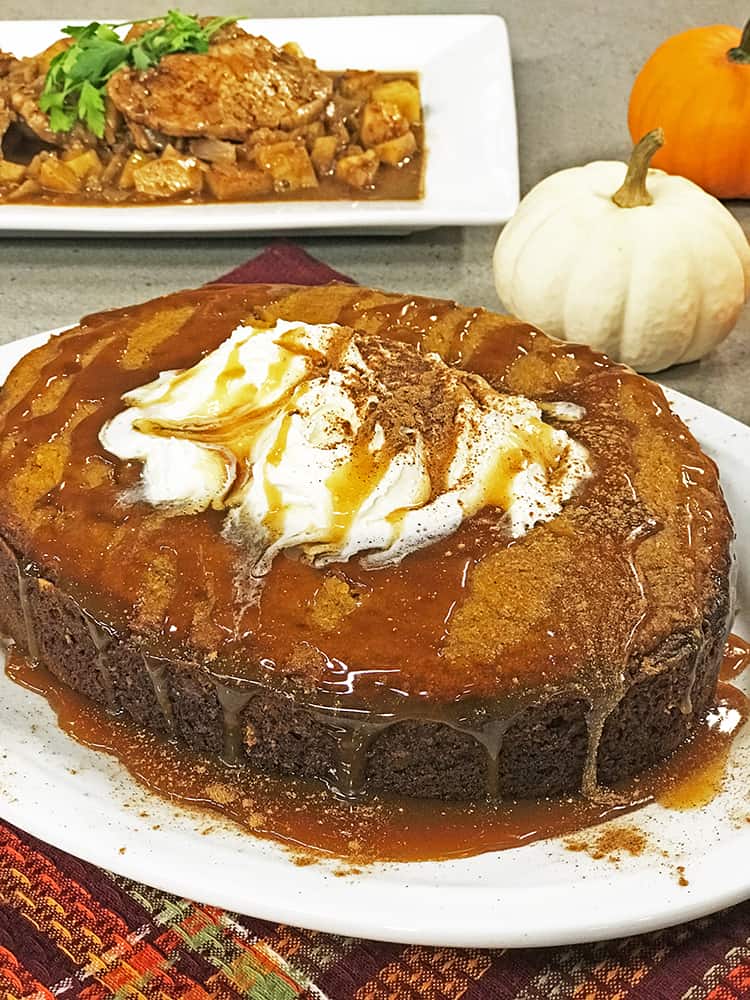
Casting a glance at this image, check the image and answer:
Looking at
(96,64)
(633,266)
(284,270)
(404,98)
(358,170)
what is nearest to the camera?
(633,266)

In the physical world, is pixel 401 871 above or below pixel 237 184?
below

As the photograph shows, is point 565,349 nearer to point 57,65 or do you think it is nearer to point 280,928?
point 280,928

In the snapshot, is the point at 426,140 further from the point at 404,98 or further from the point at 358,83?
the point at 358,83

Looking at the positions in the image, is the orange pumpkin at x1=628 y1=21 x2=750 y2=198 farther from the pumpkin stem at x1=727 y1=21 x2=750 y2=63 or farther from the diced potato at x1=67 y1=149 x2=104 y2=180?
the diced potato at x1=67 y1=149 x2=104 y2=180

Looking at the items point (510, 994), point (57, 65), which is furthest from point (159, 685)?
point (57, 65)

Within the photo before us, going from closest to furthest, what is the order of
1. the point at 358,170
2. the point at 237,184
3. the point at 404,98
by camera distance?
the point at 237,184 → the point at 358,170 → the point at 404,98

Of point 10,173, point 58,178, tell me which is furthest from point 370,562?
point 10,173

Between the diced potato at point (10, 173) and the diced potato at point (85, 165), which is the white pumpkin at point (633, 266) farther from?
the diced potato at point (10, 173)
